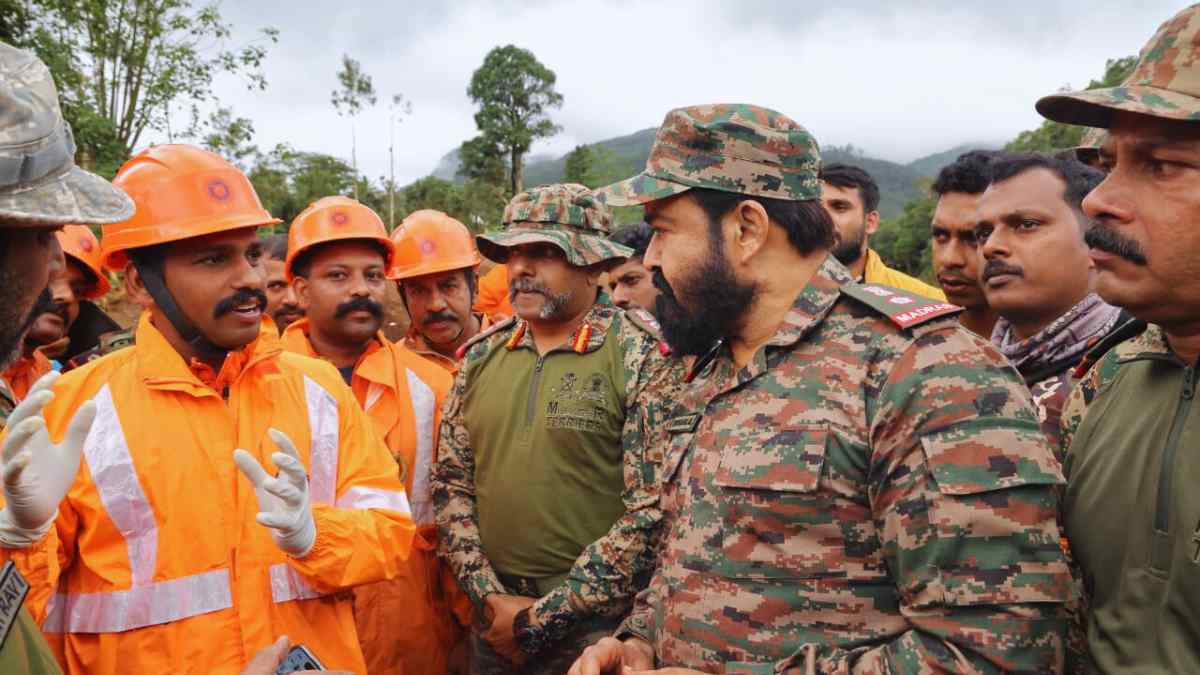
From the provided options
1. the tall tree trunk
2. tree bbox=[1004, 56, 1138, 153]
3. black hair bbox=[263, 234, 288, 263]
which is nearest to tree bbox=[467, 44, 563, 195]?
the tall tree trunk

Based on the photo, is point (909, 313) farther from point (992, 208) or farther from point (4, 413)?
point (4, 413)

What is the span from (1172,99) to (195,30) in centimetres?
2240

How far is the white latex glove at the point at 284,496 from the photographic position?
2.28 m

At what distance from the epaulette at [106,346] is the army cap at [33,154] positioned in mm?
3212

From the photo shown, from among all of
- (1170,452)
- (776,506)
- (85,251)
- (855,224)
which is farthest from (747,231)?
(85,251)

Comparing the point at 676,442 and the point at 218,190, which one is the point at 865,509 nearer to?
the point at 676,442

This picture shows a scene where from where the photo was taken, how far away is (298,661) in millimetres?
2316

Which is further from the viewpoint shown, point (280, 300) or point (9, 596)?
point (280, 300)

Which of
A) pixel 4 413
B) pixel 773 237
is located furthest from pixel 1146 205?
pixel 4 413

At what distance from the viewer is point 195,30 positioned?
19469 millimetres

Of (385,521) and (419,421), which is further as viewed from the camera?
(419,421)

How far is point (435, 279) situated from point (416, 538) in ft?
6.26

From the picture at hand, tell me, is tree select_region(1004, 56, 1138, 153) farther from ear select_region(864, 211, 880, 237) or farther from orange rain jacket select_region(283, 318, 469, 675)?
orange rain jacket select_region(283, 318, 469, 675)

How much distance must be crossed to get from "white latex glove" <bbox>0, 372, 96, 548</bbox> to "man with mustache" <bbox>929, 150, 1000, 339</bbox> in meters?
3.99
